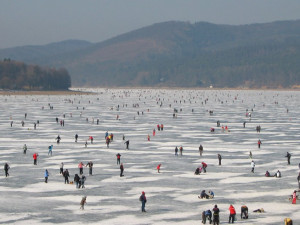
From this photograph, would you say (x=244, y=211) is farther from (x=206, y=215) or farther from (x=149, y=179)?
(x=149, y=179)

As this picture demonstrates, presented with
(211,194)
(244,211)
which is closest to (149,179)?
(211,194)

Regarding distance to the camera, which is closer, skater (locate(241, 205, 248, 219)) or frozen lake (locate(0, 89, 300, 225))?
skater (locate(241, 205, 248, 219))

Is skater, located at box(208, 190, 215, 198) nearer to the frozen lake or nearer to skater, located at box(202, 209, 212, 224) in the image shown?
the frozen lake

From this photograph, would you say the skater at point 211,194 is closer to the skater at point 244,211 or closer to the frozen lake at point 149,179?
the frozen lake at point 149,179

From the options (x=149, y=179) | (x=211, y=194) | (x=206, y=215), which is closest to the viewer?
(x=206, y=215)

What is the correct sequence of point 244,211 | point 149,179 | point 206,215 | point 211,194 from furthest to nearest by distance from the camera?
point 149,179 → point 211,194 → point 244,211 → point 206,215

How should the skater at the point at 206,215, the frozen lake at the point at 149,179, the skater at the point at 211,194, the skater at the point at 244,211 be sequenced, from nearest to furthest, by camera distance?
1. the skater at the point at 206,215
2. the skater at the point at 244,211
3. the frozen lake at the point at 149,179
4. the skater at the point at 211,194

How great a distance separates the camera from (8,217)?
2414 cm

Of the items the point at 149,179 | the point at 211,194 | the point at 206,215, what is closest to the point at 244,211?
the point at 206,215

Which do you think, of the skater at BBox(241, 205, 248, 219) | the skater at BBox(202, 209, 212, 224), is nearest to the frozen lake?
the skater at BBox(241, 205, 248, 219)

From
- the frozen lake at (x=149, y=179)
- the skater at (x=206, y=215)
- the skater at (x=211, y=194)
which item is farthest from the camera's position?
the skater at (x=211, y=194)

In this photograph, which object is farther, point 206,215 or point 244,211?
point 244,211

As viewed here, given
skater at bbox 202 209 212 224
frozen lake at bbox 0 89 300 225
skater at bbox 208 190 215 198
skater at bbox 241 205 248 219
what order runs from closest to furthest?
skater at bbox 202 209 212 224
skater at bbox 241 205 248 219
frozen lake at bbox 0 89 300 225
skater at bbox 208 190 215 198

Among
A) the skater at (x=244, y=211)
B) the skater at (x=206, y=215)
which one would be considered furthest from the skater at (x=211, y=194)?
the skater at (x=206, y=215)
